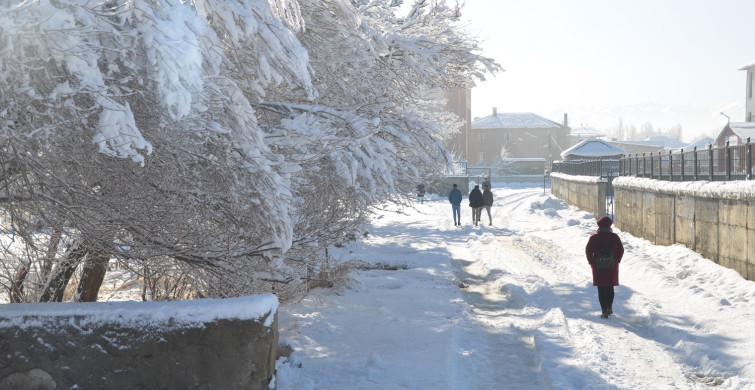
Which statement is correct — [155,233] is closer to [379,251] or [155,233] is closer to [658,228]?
[379,251]

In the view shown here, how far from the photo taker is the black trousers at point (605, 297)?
9.67 meters

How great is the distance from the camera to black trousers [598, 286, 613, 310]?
967cm

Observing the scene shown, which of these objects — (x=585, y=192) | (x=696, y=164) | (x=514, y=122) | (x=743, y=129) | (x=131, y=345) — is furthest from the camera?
(x=514, y=122)

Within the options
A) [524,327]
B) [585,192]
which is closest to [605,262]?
[524,327]

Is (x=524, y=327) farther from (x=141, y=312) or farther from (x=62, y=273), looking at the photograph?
(x=62, y=273)

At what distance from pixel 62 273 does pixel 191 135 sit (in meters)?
3.54

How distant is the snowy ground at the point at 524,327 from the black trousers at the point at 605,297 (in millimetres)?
229

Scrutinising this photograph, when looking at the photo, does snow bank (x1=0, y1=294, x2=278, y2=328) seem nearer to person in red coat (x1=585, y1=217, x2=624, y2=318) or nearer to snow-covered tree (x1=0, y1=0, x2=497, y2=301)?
snow-covered tree (x1=0, y1=0, x2=497, y2=301)

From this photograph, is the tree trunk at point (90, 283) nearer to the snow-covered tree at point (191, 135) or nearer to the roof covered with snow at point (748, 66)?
the snow-covered tree at point (191, 135)

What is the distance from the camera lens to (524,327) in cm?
913

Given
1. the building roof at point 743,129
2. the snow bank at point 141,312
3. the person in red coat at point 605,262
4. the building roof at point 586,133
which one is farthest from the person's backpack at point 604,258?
the building roof at point 586,133

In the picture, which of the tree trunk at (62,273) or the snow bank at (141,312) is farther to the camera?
the tree trunk at (62,273)

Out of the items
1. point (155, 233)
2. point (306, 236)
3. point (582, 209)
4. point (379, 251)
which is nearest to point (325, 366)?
point (306, 236)

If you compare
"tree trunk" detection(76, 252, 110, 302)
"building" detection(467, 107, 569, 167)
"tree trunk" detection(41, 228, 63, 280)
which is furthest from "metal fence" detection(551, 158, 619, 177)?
"building" detection(467, 107, 569, 167)
